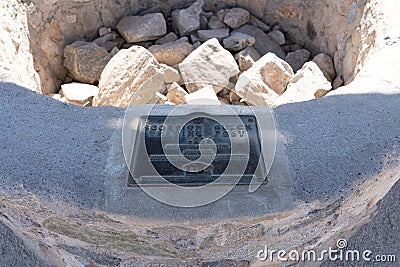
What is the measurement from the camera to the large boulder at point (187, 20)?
3.47m

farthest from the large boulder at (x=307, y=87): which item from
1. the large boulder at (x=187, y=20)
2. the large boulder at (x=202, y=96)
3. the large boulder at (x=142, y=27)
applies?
the large boulder at (x=142, y=27)

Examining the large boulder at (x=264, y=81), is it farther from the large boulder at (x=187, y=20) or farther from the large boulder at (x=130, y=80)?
the large boulder at (x=187, y=20)

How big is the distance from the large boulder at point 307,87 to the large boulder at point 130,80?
0.87 meters

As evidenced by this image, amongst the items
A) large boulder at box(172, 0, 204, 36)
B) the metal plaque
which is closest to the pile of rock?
large boulder at box(172, 0, 204, 36)

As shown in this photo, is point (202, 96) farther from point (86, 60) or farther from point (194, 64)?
point (86, 60)

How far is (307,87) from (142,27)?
1.41 meters

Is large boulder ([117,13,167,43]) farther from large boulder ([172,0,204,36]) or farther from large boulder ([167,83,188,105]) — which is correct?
large boulder ([167,83,188,105])

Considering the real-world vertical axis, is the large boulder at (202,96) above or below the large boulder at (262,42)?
below

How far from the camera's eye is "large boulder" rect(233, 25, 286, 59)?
3436 millimetres

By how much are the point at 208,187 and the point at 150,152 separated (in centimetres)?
26

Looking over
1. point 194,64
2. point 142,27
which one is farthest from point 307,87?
point 142,27

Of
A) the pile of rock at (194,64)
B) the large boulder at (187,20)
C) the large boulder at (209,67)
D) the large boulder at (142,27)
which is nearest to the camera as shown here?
the pile of rock at (194,64)

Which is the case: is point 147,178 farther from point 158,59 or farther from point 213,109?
point 158,59

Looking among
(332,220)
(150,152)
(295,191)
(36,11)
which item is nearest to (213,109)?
(150,152)
